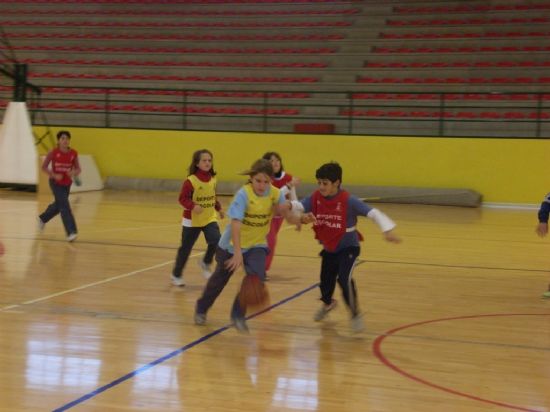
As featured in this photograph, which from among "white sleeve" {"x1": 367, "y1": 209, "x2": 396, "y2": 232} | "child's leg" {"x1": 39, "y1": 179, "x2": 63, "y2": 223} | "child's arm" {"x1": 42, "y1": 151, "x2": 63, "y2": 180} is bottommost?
"child's leg" {"x1": 39, "y1": 179, "x2": 63, "y2": 223}

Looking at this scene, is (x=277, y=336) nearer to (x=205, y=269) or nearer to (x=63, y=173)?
(x=205, y=269)

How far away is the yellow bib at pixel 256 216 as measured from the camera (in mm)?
6586

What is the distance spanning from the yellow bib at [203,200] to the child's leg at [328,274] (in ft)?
6.78

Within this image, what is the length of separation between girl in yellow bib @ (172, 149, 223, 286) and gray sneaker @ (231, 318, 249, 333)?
88.3 inches

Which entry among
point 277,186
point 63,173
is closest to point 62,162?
point 63,173

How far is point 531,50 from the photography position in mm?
23203

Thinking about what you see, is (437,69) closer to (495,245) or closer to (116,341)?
(495,245)

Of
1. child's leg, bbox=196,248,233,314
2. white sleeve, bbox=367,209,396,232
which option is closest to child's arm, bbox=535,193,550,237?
white sleeve, bbox=367,209,396,232

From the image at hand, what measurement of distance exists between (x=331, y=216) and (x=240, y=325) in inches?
47.3

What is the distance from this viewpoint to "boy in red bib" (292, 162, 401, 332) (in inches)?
269

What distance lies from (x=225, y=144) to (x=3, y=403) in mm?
17783

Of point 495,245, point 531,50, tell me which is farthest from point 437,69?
point 495,245

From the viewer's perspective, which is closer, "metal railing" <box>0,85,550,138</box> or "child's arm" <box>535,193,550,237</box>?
"child's arm" <box>535,193,550,237</box>

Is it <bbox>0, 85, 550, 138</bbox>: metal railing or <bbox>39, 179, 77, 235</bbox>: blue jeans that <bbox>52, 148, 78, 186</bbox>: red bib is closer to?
<bbox>39, 179, 77, 235</bbox>: blue jeans
